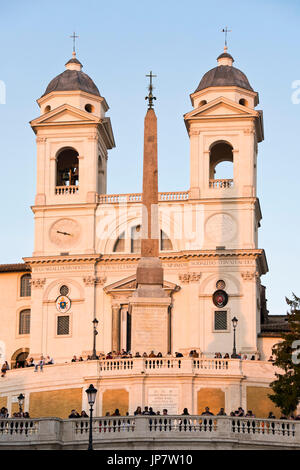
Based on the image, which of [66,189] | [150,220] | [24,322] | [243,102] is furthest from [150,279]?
[243,102]

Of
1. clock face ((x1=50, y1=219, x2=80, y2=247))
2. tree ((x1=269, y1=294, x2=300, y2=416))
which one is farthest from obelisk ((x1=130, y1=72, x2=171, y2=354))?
clock face ((x1=50, y1=219, x2=80, y2=247))

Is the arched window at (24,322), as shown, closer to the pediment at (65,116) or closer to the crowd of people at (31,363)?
the crowd of people at (31,363)

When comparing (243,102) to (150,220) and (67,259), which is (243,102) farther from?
(150,220)

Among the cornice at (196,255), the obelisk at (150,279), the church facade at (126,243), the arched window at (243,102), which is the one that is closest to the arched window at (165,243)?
the church facade at (126,243)

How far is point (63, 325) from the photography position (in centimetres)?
9181

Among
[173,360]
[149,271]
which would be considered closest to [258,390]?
[173,360]

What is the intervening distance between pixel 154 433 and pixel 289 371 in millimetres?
12675

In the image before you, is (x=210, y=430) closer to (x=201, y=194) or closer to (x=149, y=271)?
(x=149, y=271)

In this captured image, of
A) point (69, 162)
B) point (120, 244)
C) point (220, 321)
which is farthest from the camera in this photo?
point (69, 162)

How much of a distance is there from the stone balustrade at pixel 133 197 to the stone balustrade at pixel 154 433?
135 feet

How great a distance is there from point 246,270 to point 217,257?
210 centimetres

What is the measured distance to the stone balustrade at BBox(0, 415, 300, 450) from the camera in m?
52.7

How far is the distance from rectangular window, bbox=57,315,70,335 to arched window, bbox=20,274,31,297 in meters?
6.75

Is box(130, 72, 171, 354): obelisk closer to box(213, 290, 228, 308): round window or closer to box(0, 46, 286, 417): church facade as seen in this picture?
box(0, 46, 286, 417): church facade
